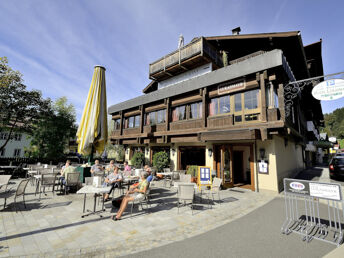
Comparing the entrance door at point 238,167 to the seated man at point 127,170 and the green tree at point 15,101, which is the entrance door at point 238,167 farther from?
the green tree at point 15,101

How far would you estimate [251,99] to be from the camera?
9453mm

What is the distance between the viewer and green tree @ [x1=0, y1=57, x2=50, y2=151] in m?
14.6

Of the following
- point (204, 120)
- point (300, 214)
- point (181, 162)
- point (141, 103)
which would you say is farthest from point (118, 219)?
point (141, 103)

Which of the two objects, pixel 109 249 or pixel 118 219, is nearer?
pixel 109 249

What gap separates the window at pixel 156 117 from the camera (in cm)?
1441

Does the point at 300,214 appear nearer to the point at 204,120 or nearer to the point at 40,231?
the point at 204,120

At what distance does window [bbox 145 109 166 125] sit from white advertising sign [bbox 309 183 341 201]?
36.0 ft

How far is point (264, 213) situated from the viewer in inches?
231

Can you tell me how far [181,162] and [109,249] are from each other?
33.1 feet

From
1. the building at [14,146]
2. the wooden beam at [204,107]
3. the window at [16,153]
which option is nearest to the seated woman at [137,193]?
the wooden beam at [204,107]

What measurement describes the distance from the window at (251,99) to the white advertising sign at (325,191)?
5.75 metres

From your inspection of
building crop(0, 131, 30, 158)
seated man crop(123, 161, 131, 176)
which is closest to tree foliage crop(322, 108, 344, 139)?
seated man crop(123, 161, 131, 176)

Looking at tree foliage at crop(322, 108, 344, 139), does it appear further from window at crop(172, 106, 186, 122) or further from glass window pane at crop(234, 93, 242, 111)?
window at crop(172, 106, 186, 122)

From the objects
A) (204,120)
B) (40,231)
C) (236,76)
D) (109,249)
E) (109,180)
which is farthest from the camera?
(204,120)
